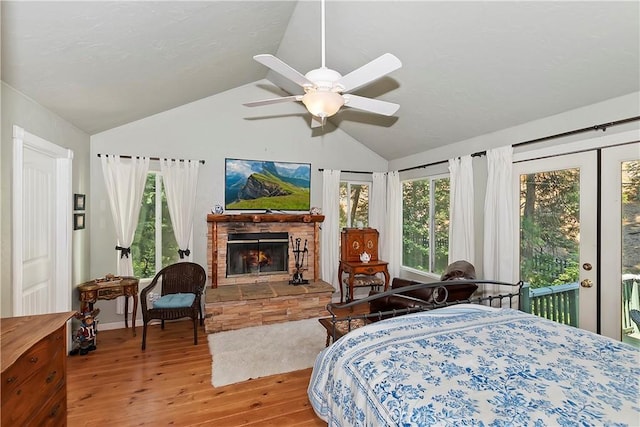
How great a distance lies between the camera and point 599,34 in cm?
196

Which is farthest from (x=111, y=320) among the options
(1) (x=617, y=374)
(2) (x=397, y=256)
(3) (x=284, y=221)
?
(1) (x=617, y=374)

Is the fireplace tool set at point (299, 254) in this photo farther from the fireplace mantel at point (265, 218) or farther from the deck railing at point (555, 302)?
the deck railing at point (555, 302)

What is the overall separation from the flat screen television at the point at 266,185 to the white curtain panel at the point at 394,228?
1562 millimetres

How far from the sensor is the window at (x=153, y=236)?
13.1ft

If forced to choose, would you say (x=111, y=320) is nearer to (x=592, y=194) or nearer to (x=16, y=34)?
(x=16, y=34)

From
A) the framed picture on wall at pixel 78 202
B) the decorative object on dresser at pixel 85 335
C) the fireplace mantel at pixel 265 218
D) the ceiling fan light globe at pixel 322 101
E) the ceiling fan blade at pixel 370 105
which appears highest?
the ceiling fan blade at pixel 370 105

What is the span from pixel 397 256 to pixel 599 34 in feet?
12.4

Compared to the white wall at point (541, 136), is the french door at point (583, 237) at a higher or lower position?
lower

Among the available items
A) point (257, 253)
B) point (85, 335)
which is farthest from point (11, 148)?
point (257, 253)

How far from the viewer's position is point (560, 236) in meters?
2.84

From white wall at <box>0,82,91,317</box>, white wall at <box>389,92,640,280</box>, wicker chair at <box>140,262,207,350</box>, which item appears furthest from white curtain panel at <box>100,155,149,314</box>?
white wall at <box>389,92,640,280</box>

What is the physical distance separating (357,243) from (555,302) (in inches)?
106

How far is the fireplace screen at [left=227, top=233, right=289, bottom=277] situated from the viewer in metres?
4.43

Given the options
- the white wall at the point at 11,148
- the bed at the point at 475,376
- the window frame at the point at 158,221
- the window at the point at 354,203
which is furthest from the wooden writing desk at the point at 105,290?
the window at the point at 354,203
